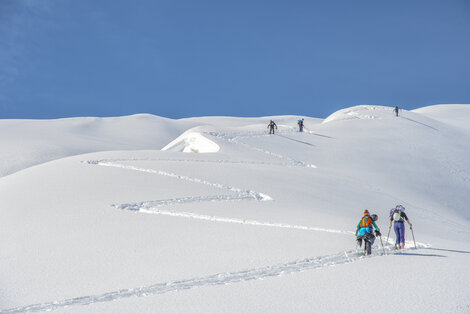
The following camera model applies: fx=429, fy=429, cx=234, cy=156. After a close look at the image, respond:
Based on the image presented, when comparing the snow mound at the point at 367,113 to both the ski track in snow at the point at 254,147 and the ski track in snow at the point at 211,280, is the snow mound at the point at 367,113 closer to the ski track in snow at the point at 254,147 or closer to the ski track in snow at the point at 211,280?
the ski track in snow at the point at 254,147

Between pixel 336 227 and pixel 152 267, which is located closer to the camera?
pixel 152 267

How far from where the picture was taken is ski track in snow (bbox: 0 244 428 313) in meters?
9.77

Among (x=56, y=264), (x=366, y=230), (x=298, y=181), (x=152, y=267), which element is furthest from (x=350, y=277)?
(x=298, y=181)

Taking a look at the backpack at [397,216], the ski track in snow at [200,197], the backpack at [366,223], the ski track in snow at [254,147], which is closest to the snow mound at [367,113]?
the ski track in snow at [254,147]

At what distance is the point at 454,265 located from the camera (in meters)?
12.6

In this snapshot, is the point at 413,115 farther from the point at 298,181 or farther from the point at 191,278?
the point at 191,278

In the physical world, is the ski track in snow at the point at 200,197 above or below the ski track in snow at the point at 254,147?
below

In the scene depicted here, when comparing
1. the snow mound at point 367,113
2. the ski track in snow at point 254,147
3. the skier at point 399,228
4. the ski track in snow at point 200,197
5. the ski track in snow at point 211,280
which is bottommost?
the ski track in snow at point 211,280

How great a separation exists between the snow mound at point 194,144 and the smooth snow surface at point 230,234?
62 centimetres

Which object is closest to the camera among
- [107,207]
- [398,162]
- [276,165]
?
[107,207]

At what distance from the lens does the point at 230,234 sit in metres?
15.3

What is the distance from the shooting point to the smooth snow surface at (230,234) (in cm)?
1000

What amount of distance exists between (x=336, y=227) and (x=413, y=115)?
5407cm

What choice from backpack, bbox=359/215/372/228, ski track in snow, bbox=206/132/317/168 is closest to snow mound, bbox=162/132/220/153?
ski track in snow, bbox=206/132/317/168
